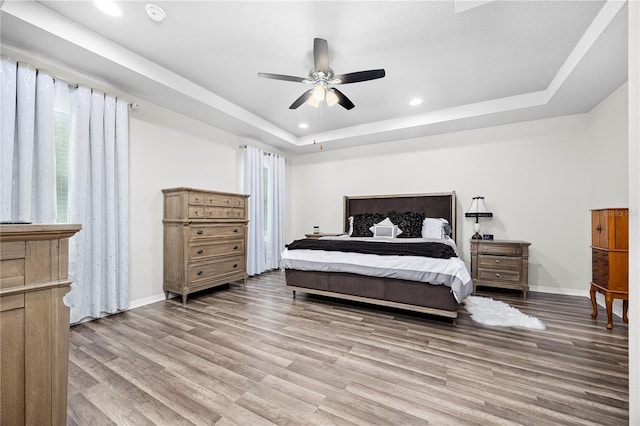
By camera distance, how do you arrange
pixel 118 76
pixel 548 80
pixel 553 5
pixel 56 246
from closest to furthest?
pixel 56 246, pixel 553 5, pixel 118 76, pixel 548 80

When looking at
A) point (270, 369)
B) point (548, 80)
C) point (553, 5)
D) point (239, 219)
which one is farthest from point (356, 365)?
point (548, 80)

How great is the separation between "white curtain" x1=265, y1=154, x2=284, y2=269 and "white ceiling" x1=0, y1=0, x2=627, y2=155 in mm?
1657

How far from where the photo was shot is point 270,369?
6.20 feet

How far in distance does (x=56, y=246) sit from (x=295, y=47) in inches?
102

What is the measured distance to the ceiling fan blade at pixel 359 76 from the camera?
2439 millimetres

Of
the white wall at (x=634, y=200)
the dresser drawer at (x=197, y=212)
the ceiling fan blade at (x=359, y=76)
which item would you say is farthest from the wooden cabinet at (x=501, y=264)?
the dresser drawer at (x=197, y=212)

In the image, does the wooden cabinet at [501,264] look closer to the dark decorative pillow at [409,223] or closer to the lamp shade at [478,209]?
the lamp shade at [478,209]

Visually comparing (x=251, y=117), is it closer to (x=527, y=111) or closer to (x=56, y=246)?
(x=56, y=246)

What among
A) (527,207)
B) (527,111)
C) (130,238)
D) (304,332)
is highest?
(527,111)

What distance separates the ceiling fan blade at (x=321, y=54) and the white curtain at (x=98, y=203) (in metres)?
2.39

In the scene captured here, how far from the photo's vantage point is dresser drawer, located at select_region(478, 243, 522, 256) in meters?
3.62

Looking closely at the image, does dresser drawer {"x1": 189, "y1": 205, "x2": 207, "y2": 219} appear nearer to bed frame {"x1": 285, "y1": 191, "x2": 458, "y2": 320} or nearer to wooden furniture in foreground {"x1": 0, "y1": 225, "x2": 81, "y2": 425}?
bed frame {"x1": 285, "y1": 191, "x2": 458, "y2": 320}

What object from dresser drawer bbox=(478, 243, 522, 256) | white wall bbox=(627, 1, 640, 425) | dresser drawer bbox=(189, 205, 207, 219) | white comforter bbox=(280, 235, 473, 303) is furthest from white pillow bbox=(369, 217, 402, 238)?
white wall bbox=(627, 1, 640, 425)

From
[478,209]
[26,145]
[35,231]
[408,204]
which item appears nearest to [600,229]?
[478,209]
